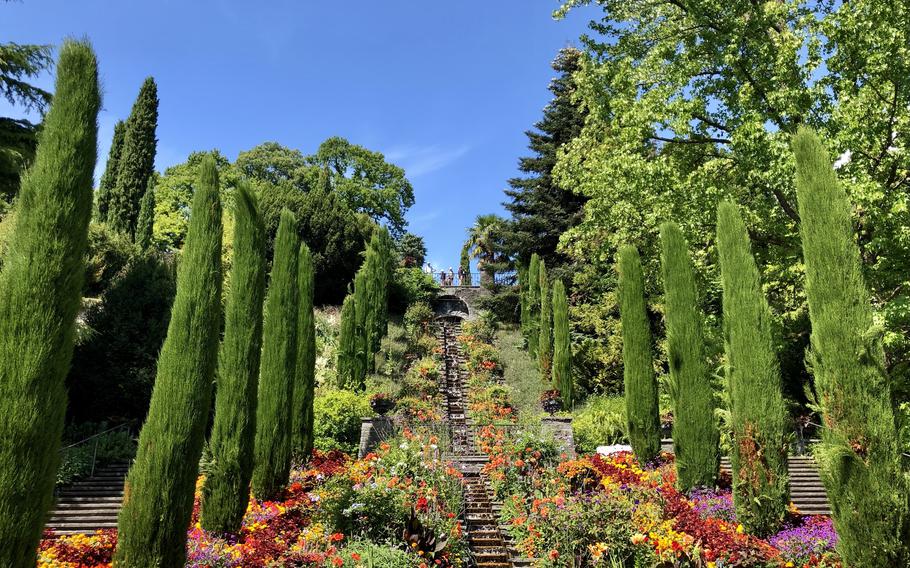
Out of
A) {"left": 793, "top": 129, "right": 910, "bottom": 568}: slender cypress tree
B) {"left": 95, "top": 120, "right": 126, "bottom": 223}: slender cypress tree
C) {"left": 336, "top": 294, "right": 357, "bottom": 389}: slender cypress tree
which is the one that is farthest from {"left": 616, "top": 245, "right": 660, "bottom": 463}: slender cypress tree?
{"left": 95, "top": 120, "right": 126, "bottom": 223}: slender cypress tree

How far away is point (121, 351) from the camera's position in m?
13.8

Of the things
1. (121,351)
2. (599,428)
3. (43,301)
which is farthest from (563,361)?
(43,301)

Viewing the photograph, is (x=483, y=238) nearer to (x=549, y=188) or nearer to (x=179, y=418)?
(x=549, y=188)

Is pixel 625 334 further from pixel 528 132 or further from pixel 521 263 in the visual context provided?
pixel 528 132

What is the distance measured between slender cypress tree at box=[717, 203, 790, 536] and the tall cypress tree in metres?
24.9

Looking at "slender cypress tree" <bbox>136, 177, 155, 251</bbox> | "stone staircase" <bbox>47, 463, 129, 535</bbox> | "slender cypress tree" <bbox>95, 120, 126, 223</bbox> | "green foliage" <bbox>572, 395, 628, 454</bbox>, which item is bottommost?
"stone staircase" <bbox>47, 463, 129, 535</bbox>

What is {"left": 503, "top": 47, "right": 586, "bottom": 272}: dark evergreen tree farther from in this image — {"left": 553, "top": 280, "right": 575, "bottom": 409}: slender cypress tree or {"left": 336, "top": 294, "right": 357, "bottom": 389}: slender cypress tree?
{"left": 336, "top": 294, "right": 357, "bottom": 389}: slender cypress tree

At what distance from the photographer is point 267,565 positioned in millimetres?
5828

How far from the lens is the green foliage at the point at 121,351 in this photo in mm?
13711

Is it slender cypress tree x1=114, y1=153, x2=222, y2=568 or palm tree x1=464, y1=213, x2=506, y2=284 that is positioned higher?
palm tree x1=464, y1=213, x2=506, y2=284

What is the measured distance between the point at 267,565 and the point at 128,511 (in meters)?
1.53

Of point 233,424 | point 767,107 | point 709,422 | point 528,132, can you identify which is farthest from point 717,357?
point 528,132

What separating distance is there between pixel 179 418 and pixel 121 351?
9.79 meters

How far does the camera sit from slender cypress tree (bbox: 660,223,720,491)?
919cm
